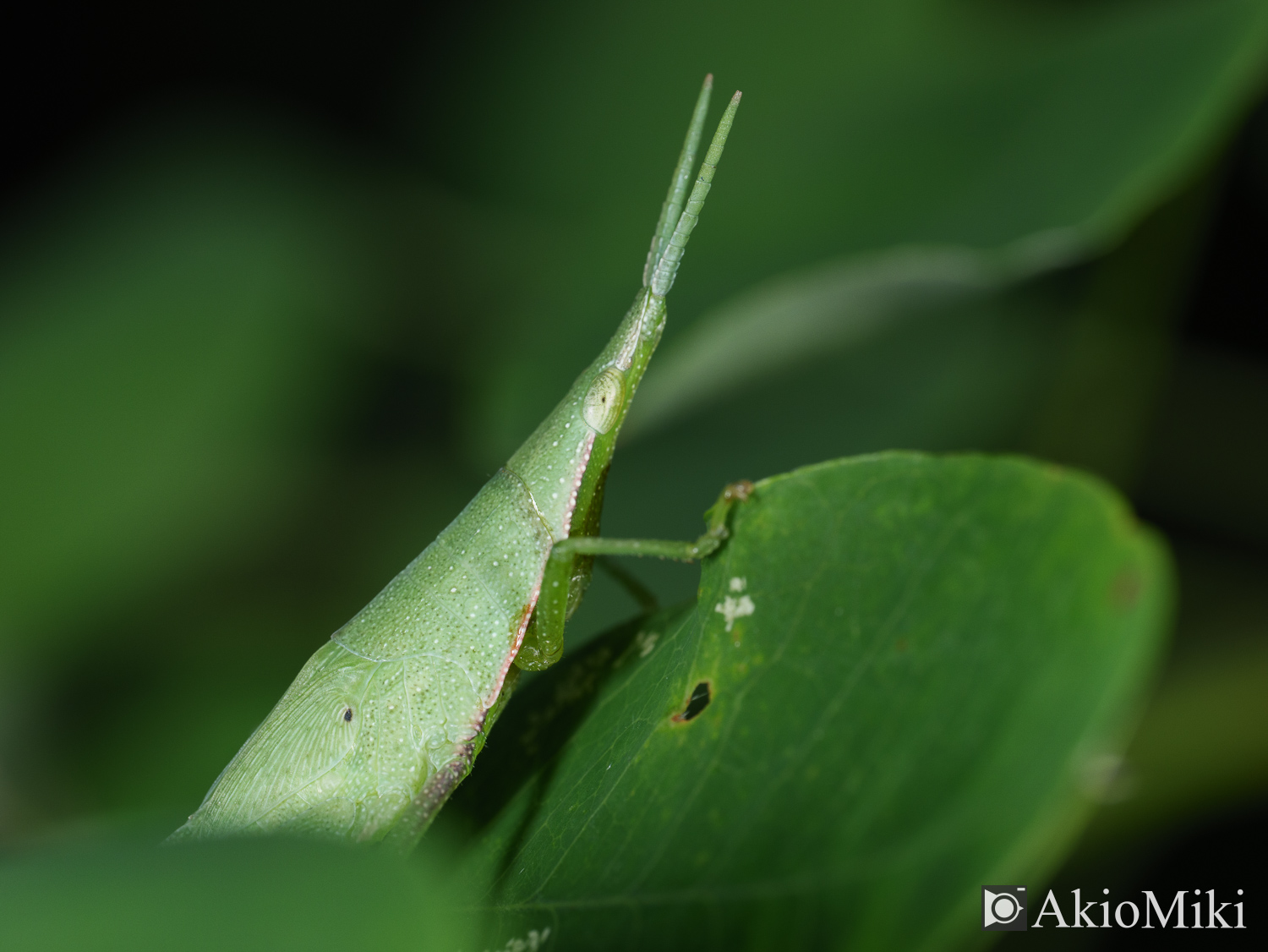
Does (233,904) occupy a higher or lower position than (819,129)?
lower

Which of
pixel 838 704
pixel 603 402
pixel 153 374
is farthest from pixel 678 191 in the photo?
pixel 153 374

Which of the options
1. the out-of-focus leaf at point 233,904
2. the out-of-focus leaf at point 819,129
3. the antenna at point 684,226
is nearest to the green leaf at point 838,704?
the out-of-focus leaf at point 233,904

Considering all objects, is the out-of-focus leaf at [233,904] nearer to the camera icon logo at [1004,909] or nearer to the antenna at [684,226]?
the camera icon logo at [1004,909]

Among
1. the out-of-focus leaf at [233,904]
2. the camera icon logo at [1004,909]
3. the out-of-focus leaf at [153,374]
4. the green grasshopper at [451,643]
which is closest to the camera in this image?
the out-of-focus leaf at [233,904]

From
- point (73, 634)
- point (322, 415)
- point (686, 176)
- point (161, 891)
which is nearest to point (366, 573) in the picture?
point (322, 415)

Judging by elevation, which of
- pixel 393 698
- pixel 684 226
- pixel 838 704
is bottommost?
pixel 393 698

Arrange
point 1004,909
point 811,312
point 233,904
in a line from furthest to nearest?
point 811,312, point 1004,909, point 233,904

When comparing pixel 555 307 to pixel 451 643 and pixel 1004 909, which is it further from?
pixel 1004 909
